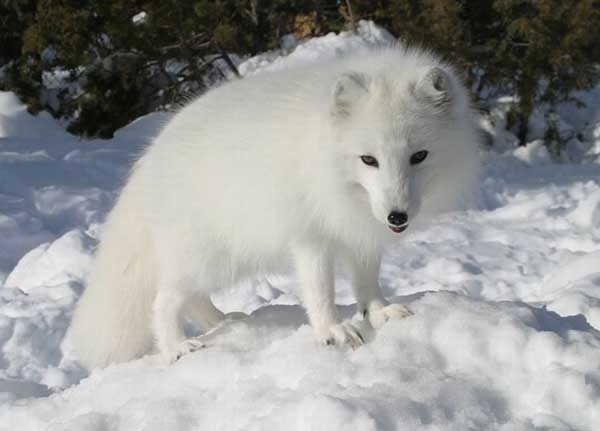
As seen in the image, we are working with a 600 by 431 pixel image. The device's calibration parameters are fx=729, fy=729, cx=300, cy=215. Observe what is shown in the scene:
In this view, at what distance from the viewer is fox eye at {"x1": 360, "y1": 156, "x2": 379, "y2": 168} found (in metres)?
2.26

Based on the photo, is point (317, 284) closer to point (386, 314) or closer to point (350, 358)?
point (386, 314)

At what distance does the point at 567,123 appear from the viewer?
939cm

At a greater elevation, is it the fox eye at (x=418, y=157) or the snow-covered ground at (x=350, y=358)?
the fox eye at (x=418, y=157)

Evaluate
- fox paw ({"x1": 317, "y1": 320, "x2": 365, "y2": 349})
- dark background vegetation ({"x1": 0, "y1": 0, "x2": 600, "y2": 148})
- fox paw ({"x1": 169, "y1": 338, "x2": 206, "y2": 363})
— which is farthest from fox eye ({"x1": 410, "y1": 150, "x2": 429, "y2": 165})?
dark background vegetation ({"x1": 0, "y1": 0, "x2": 600, "y2": 148})

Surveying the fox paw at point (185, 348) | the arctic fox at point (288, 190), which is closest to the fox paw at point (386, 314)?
the arctic fox at point (288, 190)

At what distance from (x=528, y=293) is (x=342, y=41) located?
15.1 ft

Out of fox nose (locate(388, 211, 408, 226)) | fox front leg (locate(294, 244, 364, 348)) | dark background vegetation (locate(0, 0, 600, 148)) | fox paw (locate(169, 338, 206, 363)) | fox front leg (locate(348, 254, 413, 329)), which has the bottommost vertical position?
dark background vegetation (locate(0, 0, 600, 148))

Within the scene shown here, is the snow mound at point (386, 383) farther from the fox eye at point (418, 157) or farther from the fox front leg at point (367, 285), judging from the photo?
the fox eye at point (418, 157)

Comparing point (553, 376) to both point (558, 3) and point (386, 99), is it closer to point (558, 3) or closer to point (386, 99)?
point (386, 99)

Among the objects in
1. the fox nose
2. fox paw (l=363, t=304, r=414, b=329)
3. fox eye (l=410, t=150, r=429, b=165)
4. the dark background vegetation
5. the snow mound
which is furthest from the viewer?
the dark background vegetation

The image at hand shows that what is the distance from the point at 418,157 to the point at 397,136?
0.11 m

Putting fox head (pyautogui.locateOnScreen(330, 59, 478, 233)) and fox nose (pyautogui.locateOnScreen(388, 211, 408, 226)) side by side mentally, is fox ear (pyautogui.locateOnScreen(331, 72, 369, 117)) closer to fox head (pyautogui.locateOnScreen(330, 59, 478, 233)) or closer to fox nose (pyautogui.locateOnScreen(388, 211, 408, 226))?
fox head (pyautogui.locateOnScreen(330, 59, 478, 233))

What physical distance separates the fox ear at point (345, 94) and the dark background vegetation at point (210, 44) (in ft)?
18.6

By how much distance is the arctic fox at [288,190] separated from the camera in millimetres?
2312
